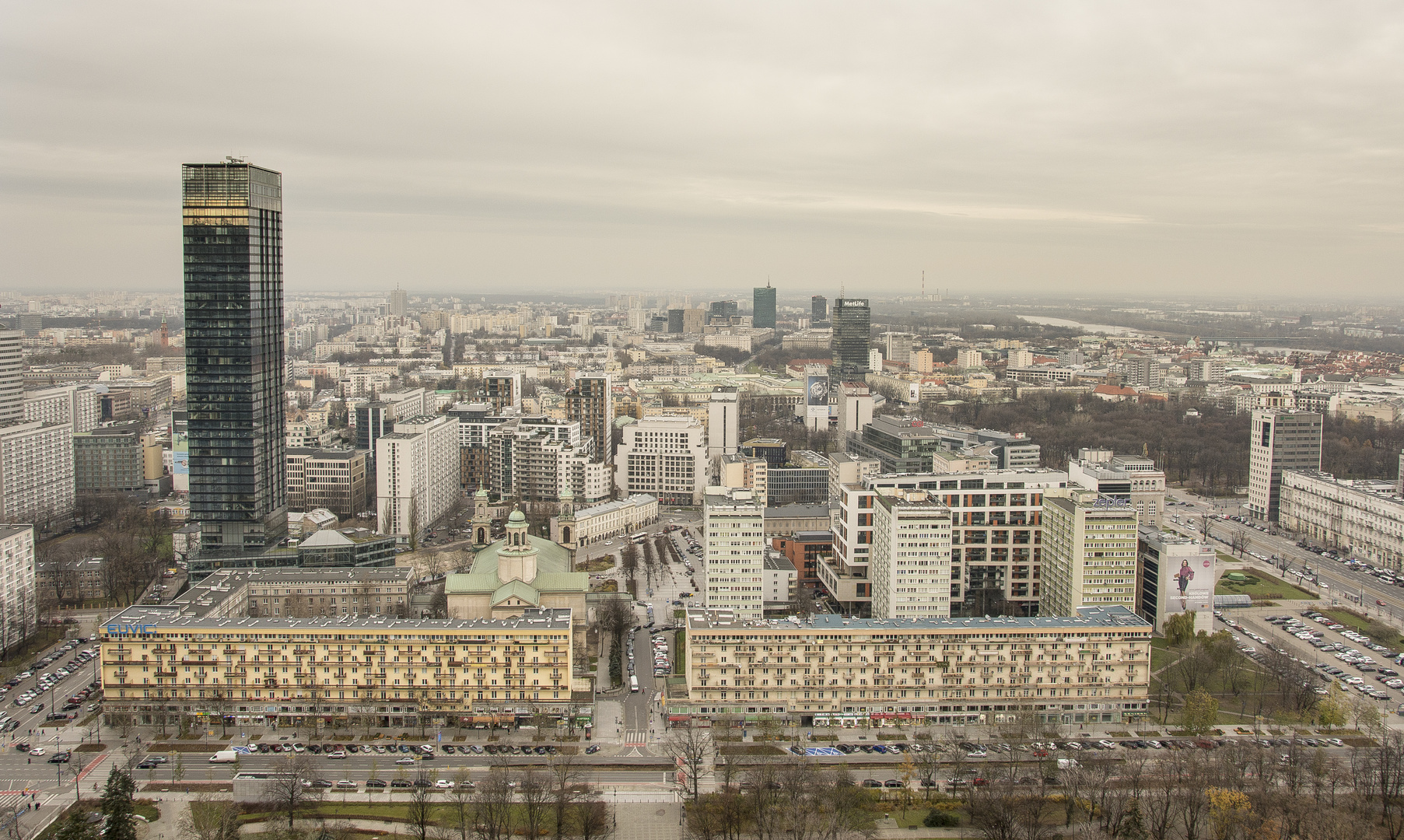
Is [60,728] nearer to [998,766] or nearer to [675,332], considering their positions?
[998,766]

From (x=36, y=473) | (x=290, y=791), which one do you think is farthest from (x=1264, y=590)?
(x=36, y=473)

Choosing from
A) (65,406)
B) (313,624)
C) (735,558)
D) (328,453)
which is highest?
(65,406)

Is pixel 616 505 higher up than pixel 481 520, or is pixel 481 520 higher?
pixel 481 520

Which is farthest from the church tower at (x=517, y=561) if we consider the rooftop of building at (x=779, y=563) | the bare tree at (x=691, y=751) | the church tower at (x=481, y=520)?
the rooftop of building at (x=779, y=563)

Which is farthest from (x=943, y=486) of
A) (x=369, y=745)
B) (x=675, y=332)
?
(x=675, y=332)

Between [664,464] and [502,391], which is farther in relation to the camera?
[502,391]

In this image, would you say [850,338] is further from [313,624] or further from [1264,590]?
Answer: [313,624]

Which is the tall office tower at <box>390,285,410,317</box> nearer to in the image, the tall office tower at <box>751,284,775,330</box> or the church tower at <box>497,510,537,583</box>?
the tall office tower at <box>751,284,775,330</box>
